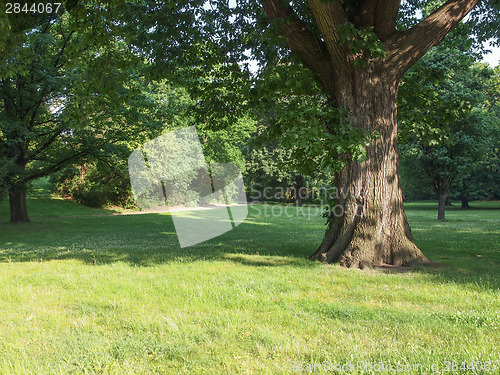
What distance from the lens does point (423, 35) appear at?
7.43m

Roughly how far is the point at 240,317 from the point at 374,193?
440 cm

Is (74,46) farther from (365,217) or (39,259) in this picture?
(365,217)

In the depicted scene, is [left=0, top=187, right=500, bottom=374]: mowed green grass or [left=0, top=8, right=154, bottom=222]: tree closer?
[left=0, top=187, right=500, bottom=374]: mowed green grass

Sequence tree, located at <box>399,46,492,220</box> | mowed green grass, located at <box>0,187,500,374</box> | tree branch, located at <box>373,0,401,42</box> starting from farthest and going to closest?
tree, located at <box>399,46,492,220</box>, tree branch, located at <box>373,0,401,42</box>, mowed green grass, located at <box>0,187,500,374</box>

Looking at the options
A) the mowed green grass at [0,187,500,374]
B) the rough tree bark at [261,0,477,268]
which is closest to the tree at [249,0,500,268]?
the rough tree bark at [261,0,477,268]

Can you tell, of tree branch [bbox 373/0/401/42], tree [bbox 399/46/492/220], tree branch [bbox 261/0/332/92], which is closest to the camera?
tree branch [bbox 373/0/401/42]

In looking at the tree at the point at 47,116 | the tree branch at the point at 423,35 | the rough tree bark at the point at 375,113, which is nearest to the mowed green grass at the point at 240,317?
the rough tree bark at the point at 375,113

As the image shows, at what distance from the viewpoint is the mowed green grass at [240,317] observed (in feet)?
10.8

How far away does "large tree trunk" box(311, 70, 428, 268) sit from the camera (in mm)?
7457

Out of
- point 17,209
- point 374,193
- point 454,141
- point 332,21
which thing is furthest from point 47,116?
point 454,141

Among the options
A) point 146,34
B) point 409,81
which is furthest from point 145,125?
point 409,81

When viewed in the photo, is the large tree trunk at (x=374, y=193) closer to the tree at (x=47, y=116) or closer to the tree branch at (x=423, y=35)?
the tree branch at (x=423, y=35)

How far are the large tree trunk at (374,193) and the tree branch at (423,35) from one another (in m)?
0.47

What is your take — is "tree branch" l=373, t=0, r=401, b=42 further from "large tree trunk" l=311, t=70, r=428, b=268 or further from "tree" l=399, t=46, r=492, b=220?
"tree" l=399, t=46, r=492, b=220
